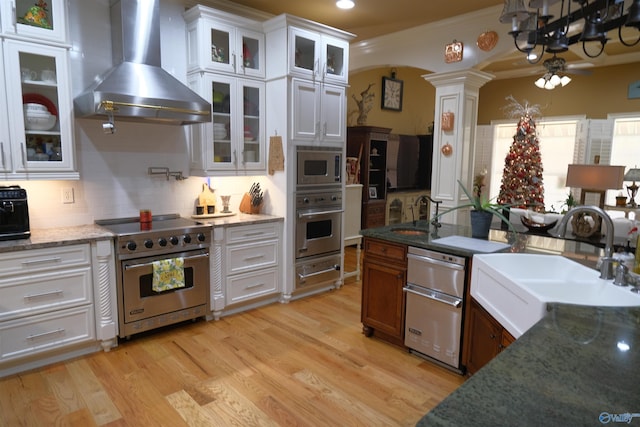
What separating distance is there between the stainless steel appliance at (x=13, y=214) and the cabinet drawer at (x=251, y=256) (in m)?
1.51

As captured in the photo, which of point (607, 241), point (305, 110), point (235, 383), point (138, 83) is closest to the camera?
point (607, 241)

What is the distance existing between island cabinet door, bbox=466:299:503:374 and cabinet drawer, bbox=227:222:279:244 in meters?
2.04

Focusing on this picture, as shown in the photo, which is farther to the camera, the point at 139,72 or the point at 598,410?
the point at 139,72

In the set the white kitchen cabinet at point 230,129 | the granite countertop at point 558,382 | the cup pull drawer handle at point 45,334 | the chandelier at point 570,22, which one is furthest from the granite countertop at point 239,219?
the granite countertop at point 558,382

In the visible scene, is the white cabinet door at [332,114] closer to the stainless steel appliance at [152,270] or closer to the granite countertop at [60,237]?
the granite countertop at [60,237]

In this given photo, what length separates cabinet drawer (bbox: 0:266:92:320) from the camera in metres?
2.64

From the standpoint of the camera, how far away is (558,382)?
101 centimetres

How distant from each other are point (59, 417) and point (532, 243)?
3.08m

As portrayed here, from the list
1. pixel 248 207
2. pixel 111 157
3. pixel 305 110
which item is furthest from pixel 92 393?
pixel 305 110

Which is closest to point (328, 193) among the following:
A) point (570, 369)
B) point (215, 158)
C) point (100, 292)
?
point (215, 158)

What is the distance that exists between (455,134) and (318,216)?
6.09 feet

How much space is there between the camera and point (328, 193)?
4312 millimetres

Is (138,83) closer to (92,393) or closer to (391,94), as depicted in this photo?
(92,393)

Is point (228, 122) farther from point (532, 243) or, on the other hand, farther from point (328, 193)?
point (532, 243)
